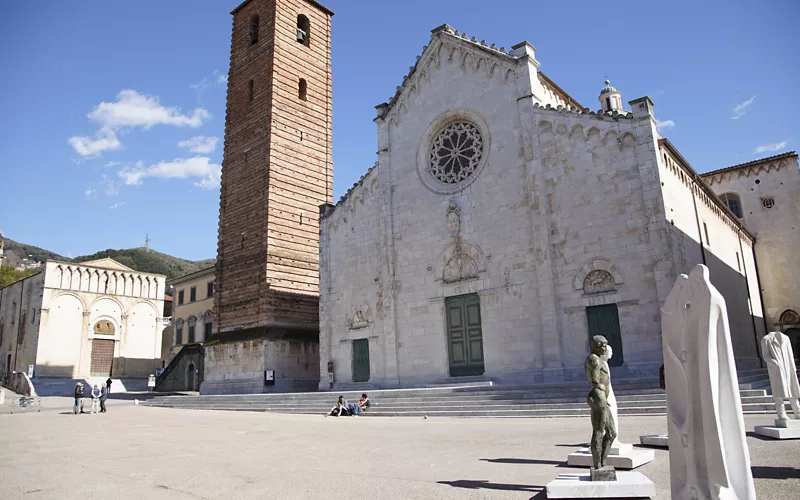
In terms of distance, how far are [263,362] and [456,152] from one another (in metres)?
14.3

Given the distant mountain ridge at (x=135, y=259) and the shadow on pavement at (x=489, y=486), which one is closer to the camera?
Answer: the shadow on pavement at (x=489, y=486)

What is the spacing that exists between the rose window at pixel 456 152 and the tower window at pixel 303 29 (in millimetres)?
15436

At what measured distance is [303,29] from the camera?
36.2m

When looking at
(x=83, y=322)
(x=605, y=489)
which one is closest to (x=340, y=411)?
(x=605, y=489)

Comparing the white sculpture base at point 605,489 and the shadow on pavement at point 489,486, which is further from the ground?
the white sculpture base at point 605,489

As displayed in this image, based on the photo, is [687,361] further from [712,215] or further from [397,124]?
[712,215]

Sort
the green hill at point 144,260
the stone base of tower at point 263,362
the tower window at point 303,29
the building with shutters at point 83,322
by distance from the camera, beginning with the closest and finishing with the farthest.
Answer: the stone base of tower at point 263,362 → the tower window at point 303,29 → the building with shutters at point 83,322 → the green hill at point 144,260

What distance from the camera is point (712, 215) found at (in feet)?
86.5

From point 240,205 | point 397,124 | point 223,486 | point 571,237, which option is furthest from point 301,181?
point 223,486

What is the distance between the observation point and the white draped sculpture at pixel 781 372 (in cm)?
971

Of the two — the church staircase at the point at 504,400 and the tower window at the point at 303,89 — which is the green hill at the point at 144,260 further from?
the church staircase at the point at 504,400

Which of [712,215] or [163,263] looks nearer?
[712,215]

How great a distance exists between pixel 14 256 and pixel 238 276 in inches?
4450

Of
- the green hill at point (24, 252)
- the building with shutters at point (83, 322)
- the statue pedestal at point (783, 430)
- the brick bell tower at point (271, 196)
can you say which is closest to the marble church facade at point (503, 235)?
the brick bell tower at point (271, 196)
